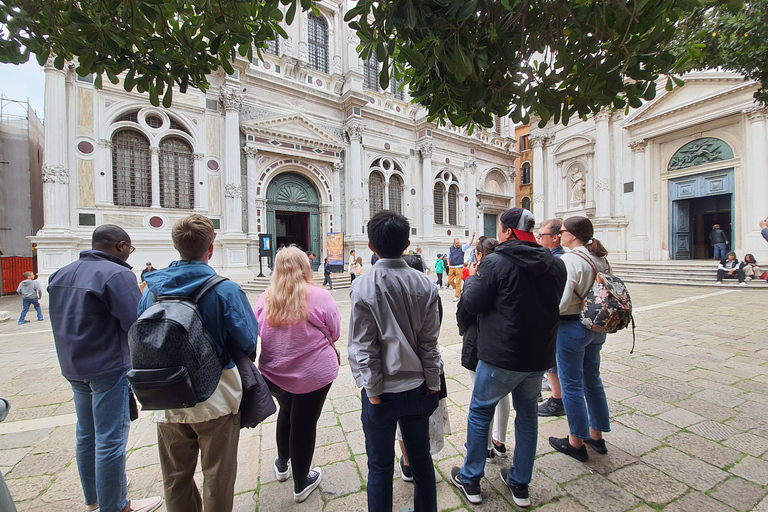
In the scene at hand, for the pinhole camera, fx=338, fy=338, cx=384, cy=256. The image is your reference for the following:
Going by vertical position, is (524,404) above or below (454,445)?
above

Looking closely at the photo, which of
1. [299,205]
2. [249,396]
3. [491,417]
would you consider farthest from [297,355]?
[299,205]

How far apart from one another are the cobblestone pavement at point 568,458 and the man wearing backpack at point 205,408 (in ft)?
2.09

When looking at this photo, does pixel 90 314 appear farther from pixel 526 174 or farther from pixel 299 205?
pixel 526 174

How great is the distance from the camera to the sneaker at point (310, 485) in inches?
87.6

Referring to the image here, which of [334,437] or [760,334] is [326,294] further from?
[760,334]

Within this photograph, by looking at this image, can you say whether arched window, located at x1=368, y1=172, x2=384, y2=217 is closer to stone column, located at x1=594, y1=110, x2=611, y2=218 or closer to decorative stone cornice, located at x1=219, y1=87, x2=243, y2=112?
decorative stone cornice, located at x1=219, y1=87, x2=243, y2=112

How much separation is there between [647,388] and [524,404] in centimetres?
264

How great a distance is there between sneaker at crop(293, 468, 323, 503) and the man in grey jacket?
692 millimetres

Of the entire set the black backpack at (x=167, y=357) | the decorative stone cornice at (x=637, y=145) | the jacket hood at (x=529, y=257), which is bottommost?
the black backpack at (x=167, y=357)

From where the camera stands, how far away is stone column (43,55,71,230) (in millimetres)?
10656

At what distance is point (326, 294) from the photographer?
95.7 inches

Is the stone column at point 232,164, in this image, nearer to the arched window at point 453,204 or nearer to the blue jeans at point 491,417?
the arched window at point 453,204

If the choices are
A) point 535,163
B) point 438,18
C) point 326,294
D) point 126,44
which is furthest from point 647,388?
point 535,163

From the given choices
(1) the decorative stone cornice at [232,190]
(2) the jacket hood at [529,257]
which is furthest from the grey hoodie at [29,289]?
(2) the jacket hood at [529,257]
